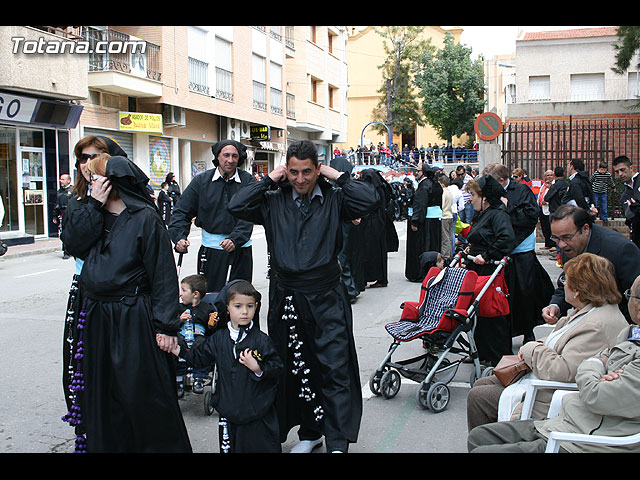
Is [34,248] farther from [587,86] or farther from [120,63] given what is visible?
[587,86]

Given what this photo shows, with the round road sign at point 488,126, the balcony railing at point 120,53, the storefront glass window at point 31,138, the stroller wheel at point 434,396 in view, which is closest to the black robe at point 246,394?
the stroller wheel at point 434,396

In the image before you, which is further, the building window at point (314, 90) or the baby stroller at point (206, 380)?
the building window at point (314, 90)

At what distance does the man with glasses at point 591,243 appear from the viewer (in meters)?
4.21

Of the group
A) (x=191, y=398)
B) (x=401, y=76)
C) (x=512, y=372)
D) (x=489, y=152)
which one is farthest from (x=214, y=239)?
(x=401, y=76)

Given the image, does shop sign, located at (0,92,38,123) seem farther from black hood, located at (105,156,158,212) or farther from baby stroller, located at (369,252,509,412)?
black hood, located at (105,156,158,212)

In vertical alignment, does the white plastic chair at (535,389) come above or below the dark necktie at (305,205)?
below

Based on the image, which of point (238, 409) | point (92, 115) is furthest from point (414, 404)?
point (92, 115)

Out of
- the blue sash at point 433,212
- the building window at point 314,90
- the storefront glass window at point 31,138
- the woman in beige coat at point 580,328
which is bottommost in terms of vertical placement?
the woman in beige coat at point 580,328

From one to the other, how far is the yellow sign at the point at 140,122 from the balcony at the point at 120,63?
0.75m

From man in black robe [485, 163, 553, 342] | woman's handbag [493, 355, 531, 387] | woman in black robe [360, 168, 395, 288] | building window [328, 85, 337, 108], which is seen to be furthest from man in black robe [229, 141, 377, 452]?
building window [328, 85, 337, 108]

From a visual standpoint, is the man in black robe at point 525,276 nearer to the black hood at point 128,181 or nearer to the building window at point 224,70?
the black hood at point 128,181

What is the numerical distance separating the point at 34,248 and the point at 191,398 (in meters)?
13.9

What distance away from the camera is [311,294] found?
13.4ft
